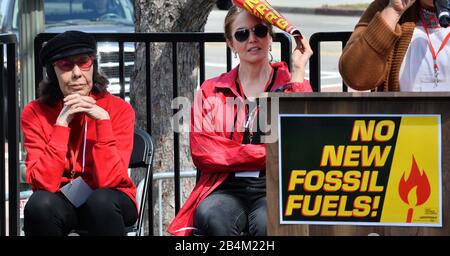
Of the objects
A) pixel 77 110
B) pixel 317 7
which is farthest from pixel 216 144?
pixel 317 7

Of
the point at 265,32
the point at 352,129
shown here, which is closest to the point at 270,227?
the point at 352,129

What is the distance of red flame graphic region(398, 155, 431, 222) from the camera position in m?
4.83

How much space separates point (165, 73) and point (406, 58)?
331 centimetres

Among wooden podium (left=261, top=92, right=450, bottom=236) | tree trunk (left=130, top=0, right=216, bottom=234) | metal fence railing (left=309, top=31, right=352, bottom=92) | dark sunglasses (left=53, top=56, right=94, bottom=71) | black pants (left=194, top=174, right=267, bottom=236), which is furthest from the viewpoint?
tree trunk (left=130, top=0, right=216, bottom=234)

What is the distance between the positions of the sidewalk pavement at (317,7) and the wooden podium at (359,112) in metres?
25.7

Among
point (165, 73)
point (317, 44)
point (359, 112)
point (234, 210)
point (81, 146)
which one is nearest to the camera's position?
point (359, 112)

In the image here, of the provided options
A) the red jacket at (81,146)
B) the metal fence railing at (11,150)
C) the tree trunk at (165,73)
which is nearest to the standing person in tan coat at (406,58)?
the red jacket at (81,146)

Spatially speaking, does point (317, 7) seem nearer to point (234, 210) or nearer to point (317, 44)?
point (317, 44)

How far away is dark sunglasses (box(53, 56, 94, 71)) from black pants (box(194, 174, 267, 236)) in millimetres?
1054

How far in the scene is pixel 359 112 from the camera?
4828 millimetres

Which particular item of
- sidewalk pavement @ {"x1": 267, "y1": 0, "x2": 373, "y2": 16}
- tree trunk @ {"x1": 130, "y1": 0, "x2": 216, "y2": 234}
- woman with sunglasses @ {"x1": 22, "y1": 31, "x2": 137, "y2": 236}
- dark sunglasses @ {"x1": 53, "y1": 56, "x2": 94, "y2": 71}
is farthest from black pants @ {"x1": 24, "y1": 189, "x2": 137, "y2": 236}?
sidewalk pavement @ {"x1": 267, "y1": 0, "x2": 373, "y2": 16}

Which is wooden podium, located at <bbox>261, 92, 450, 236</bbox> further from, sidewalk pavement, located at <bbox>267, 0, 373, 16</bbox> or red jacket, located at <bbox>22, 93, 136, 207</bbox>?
sidewalk pavement, located at <bbox>267, 0, 373, 16</bbox>
